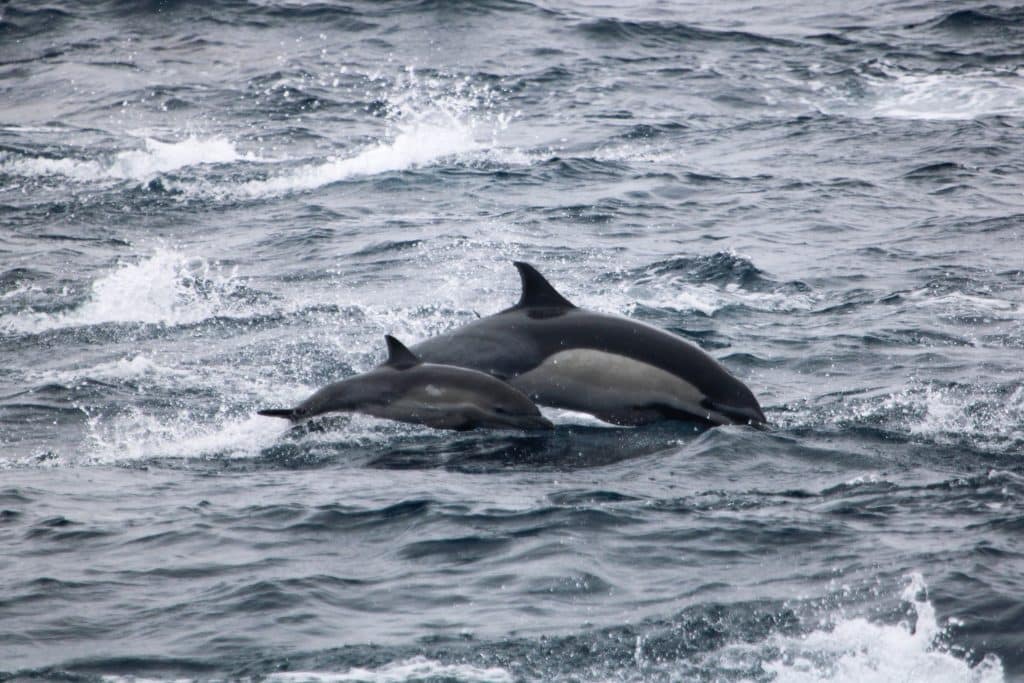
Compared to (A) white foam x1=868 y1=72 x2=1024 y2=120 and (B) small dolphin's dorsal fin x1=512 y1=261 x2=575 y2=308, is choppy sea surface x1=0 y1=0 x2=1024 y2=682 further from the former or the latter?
(B) small dolphin's dorsal fin x1=512 y1=261 x2=575 y2=308

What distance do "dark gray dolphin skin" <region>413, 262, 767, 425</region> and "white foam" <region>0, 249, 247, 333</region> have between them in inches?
197

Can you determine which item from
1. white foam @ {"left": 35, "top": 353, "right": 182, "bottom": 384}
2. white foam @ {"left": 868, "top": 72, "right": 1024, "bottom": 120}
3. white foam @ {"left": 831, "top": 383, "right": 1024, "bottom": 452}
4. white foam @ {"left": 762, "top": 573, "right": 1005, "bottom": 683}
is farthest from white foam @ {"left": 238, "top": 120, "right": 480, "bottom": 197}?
white foam @ {"left": 762, "top": 573, "right": 1005, "bottom": 683}

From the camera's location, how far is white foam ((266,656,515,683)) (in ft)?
20.8

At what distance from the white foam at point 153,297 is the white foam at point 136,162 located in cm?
554

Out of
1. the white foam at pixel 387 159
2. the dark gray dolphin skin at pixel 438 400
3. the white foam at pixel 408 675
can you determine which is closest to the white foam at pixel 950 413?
the dark gray dolphin skin at pixel 438 400

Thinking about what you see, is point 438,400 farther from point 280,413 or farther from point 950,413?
point 950,413

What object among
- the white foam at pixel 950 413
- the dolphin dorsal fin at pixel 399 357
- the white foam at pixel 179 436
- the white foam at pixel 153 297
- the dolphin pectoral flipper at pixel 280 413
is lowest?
the white foam at pixel 153 297

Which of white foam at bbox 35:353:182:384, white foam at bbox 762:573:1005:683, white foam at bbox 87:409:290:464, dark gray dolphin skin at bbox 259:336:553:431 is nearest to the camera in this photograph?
white foam at bbox 762:573:1005:683

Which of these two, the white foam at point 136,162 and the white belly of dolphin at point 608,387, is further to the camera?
the white foam at point 136,162

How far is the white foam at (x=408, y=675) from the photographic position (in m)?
6.34

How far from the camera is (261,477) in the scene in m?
9.59

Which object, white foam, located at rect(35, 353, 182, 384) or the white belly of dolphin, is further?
white foam, located at rect(35, 353, 182, 384)

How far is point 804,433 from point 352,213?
439 inches

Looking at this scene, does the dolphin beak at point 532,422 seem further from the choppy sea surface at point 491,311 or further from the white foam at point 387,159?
the white foam at point 387,159
